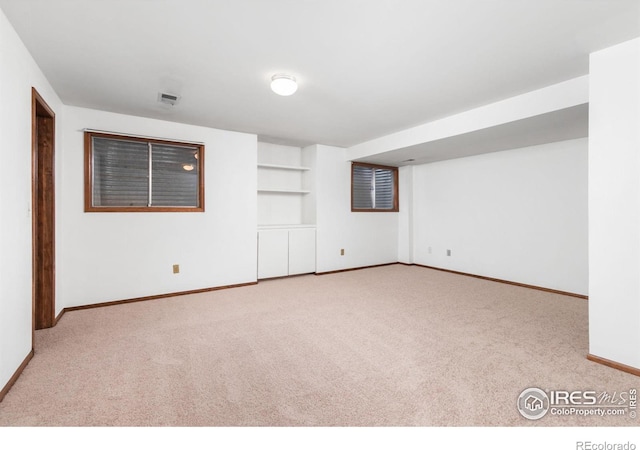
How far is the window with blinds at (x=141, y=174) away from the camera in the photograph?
3674 millimetres

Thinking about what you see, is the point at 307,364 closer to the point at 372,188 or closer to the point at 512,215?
the point at 512,215

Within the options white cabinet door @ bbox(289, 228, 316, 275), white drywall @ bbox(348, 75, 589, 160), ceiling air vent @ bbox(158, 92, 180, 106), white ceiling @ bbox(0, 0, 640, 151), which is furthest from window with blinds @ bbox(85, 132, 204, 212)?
white drywall @ bbox(348, 75, 589, 160)

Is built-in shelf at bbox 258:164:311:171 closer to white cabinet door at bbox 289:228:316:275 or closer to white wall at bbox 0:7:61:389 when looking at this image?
white cabinet door at bbox 289:228:316:275

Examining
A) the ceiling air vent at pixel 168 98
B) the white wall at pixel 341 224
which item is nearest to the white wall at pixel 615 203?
the ceiling air vent at pixel 168 98

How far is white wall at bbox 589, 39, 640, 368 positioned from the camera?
6.93ft

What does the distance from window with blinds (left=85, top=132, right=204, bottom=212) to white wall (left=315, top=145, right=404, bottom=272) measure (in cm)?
208

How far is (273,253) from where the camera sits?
198 inches

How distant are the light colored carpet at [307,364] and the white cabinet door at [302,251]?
1396 mm

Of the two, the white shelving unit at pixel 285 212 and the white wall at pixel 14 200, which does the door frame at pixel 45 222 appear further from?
the white shelving unit at pixel 285 212

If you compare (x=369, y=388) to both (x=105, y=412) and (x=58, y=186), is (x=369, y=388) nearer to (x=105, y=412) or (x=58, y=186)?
(x=105, y=412)

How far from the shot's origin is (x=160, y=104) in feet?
11.1

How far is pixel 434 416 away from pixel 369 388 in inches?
15.9
